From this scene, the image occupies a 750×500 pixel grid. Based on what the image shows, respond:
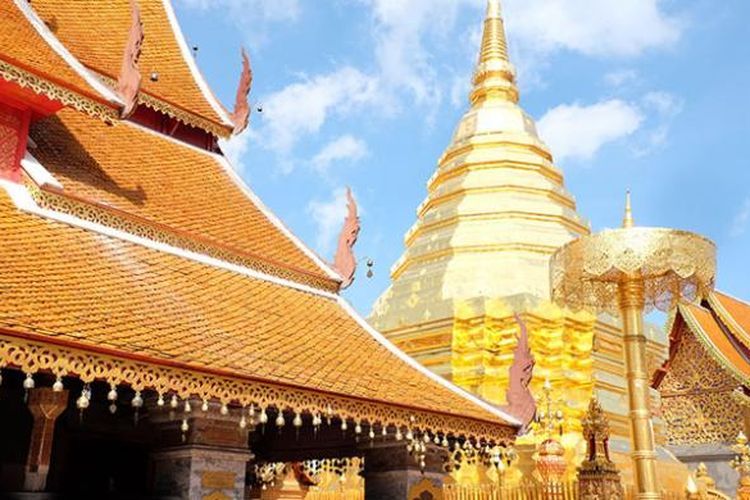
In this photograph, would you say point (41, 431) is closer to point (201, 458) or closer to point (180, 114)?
point (201, 458)

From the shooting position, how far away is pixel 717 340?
61.1ft

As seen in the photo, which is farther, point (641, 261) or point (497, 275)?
point (497, 275)

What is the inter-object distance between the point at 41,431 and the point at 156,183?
3233 mm

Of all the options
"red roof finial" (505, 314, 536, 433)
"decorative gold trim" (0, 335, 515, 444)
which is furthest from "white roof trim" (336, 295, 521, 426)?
"decorative gold trim" (0, 335, 515, 444)

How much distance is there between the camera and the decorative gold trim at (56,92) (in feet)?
23.7

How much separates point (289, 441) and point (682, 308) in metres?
11.7

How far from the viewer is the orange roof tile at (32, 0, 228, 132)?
1042 cm

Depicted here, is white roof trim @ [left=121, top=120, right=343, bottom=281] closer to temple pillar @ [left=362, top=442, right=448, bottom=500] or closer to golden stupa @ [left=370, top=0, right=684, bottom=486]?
temple pillar @ [left=362, top=442, right=448, bottom=500]

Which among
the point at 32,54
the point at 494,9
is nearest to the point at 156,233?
the point at 32,54

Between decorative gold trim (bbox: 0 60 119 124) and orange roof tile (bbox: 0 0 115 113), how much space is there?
0.12ft

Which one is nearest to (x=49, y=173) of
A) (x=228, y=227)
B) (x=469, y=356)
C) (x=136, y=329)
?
(x=228, y=227)

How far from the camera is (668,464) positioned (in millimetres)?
16938

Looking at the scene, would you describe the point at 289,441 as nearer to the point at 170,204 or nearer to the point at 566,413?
the point at 170,204

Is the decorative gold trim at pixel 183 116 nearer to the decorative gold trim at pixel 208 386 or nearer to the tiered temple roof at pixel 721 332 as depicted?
the decorative gold trim at pixel 208 386
